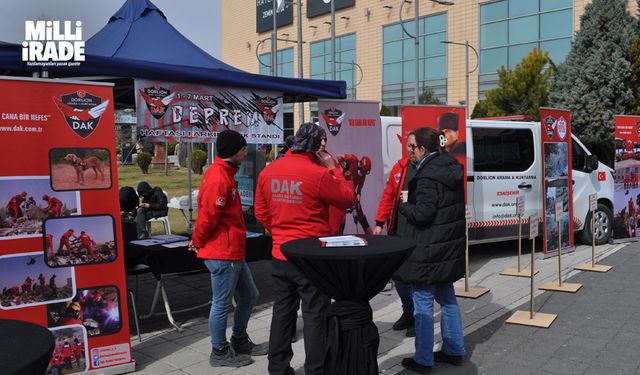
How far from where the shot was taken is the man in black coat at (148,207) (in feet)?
29.6

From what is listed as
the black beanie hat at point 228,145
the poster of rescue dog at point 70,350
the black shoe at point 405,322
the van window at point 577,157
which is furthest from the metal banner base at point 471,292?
the poster of rescue dog at point 70,350

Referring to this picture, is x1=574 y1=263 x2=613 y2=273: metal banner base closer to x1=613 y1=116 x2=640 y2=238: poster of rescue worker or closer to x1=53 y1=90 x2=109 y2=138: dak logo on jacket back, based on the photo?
x1=613 y1=116 x2=640 y2=238: poster of rescue worker

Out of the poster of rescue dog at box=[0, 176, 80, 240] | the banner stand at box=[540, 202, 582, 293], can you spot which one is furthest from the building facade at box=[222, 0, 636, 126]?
the poster of rescue dog at box=[0, 176, 80, 240]

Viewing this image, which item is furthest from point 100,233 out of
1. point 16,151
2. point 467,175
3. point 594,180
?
point 594,180

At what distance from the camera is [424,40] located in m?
40.8

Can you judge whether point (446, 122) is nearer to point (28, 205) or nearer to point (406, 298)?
point (406, 298)

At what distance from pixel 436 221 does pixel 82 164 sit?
8.44ft

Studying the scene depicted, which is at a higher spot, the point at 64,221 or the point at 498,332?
the point at 64,221

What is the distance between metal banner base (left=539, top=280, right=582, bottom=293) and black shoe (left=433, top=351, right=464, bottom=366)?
2.87 metres

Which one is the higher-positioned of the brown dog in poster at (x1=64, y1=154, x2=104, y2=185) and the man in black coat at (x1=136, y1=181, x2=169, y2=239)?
the brown dog in poster at (x1=64, y1=154, x2=104, y2=185)

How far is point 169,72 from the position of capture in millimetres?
5492

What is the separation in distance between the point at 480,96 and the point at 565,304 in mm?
32393

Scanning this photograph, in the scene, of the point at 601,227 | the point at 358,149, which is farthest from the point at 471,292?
the point at 601,227

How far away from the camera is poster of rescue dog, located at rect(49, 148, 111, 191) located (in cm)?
416
